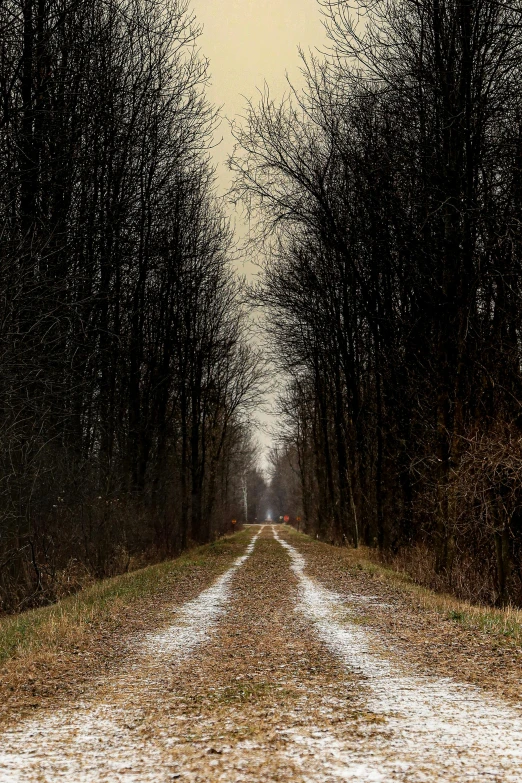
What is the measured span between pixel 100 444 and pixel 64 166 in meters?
9.35

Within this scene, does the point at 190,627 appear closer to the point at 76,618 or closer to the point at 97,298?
the point at 76,618

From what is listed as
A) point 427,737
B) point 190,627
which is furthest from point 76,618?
point 427,737

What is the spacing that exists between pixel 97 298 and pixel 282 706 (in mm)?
11817

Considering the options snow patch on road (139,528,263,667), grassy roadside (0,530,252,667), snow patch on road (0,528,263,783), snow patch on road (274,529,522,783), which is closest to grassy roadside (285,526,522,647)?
snow patch on road (274,529,522,783)

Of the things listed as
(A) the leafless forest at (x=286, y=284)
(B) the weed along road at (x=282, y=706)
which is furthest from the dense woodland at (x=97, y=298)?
(B) the weed along road at (x=282, y=706)

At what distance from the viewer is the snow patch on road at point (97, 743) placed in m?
4.34

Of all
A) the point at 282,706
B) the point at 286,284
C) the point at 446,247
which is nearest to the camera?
the point at 282,706

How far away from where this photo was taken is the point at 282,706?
5828 millimetres

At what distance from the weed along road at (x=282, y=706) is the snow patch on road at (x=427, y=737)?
1 centimetres

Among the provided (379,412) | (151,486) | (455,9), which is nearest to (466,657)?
(455,9)

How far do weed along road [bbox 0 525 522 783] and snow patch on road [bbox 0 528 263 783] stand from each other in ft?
0.05

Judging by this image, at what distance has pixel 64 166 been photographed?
54.0 ft

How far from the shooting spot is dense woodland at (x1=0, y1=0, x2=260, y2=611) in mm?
13695

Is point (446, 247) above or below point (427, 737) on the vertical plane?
above
